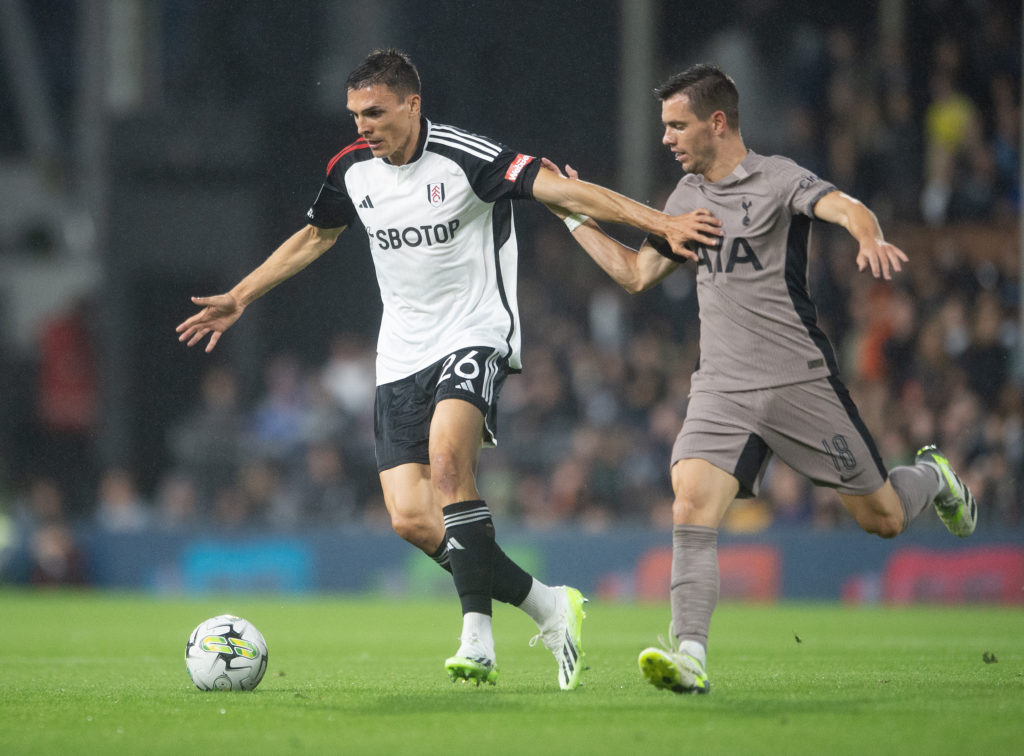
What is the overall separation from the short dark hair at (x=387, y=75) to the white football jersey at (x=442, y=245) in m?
0.24

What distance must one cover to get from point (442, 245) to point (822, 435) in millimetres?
1833

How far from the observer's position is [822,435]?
19.3 feet

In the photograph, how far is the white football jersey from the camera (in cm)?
640

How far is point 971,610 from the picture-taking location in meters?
12.7

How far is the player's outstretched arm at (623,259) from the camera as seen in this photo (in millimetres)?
6117

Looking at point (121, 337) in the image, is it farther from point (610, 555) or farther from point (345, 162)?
point (345, 162)

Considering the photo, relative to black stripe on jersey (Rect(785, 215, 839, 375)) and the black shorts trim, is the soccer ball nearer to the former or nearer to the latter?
the black shorts trim

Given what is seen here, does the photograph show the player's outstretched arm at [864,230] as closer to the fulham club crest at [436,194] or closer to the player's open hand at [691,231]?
the player's open hand at [691,231]

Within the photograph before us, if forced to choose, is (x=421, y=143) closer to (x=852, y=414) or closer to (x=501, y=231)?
(x=501, y=231)

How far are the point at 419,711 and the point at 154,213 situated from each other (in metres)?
14.7

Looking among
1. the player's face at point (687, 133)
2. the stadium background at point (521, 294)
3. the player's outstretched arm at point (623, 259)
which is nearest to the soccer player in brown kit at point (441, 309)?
the player's outstretched arm at point (623, 259)

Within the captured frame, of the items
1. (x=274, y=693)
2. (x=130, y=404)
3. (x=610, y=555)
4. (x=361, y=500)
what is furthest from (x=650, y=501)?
(x=274, y=693)

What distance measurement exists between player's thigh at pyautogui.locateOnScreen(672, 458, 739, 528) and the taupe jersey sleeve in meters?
0.36

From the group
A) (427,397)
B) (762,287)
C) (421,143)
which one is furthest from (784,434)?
(421,143)
